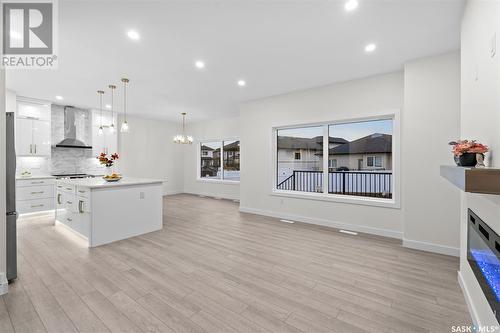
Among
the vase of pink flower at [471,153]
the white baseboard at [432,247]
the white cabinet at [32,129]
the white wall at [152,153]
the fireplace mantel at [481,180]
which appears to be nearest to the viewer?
the fireplace mantel at [481,180]

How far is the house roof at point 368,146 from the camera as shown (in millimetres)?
4145

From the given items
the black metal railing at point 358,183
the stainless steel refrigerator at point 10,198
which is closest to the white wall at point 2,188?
the stainless steel refrigerator at point 10,198

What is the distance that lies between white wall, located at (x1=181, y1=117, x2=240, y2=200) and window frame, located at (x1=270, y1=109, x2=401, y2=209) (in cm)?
260

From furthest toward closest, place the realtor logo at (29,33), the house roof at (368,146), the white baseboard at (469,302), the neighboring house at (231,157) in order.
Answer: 1. the neighboring house at (231,157)
2. the house roof at (368,146)
3. the realtor logo at (29,33)
4. the white baseboard at (469,302)

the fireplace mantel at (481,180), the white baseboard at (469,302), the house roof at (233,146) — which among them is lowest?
the white baseboard at (469,302)

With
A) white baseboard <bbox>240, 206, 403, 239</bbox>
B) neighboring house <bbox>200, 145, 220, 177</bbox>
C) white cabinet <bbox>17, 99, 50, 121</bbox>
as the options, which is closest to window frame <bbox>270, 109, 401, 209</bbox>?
→ white baseboard <bbox>240, 206, 403, 239</bbox>

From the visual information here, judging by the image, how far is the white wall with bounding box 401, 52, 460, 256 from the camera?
121 inches

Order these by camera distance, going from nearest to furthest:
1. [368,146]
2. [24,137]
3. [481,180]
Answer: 1. [481,180]
2. [368,146]
3. [24,137]

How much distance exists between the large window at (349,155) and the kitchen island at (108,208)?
9.81 feet

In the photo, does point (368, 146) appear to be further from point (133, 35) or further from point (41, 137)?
point (41, 137)

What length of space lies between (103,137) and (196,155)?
128 inches

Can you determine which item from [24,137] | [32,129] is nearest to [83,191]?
[24,137]

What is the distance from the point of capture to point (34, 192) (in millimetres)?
5086

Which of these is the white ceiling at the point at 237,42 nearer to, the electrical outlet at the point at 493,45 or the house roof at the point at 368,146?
the electrical outlet at the point at 493,45
